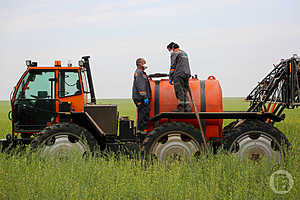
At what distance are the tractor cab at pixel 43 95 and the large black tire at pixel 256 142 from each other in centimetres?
387

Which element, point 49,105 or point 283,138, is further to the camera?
Result: point 49,105

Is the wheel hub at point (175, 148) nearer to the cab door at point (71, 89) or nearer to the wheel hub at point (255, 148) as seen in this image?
the wheel hub at point (255, 148)

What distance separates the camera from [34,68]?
7543 mm

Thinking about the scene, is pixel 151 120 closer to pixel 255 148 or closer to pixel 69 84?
pixel 69 84

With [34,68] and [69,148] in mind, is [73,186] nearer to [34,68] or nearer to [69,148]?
[69,148]

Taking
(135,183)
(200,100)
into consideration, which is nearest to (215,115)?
(200,100)

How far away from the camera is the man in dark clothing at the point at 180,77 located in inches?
279

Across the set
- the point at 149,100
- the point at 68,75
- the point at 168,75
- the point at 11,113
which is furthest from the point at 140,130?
the point at 11,113

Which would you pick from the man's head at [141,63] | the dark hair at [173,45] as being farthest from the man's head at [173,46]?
the man's head at [141,63]

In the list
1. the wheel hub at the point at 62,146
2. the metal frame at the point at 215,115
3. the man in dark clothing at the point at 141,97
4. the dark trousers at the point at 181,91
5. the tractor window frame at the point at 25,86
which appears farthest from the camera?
the tractor window frame at the point at 25,86

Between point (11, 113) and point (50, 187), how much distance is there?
3.53 m

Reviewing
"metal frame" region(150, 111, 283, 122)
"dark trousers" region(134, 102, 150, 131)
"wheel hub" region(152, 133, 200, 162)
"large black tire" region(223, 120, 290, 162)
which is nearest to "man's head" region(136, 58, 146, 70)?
"dark trousers" region(134, 102, 150, 131)

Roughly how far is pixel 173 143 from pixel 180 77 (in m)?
1.58

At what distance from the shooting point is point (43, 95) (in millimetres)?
7523
